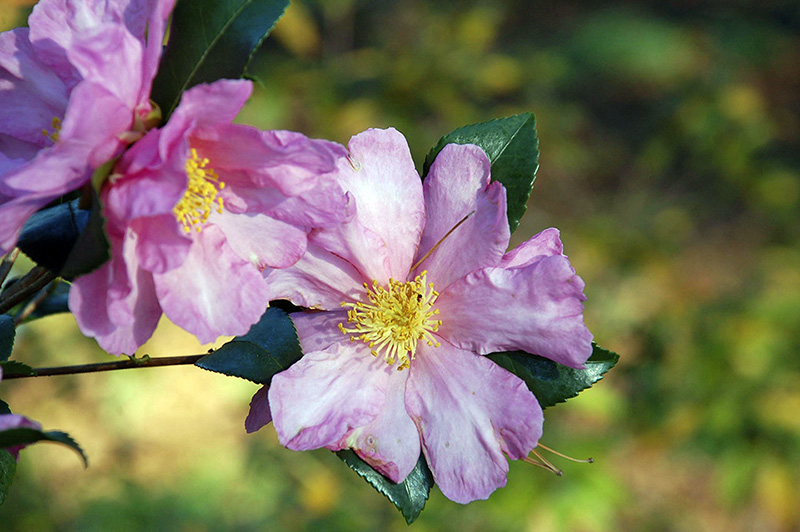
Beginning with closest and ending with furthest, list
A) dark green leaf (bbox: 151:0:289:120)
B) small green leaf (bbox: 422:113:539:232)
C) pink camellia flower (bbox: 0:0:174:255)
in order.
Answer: pink camellia flower (bbox: 0:0:174:255)
dark green leaf (bbox: 151:0:289:120)
small green leaf (bbox: 422:113:539:232)

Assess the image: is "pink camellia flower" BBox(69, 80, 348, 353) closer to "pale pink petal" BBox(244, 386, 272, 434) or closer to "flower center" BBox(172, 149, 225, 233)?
"flower center" BBox(172, 149, 225, 233)

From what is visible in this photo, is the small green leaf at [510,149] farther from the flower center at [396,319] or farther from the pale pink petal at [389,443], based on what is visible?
the pale pink petal at [389,443]

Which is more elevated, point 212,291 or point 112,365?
point 212,291

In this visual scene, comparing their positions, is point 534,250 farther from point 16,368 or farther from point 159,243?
point 16,368

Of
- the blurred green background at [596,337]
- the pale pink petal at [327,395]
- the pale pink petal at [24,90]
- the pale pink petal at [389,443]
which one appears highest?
the pale pink petal at [24,90]

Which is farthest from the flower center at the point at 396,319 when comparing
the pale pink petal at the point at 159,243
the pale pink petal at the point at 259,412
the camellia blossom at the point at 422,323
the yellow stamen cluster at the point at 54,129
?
the yellow stamen cluster at the point at 54,129

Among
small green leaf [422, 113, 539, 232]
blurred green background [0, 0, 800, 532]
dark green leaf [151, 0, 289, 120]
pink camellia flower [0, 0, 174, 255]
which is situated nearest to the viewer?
pink camellia flower [0, 0, 174, 255]

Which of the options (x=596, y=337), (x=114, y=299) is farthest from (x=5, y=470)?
(x=596, y=337)

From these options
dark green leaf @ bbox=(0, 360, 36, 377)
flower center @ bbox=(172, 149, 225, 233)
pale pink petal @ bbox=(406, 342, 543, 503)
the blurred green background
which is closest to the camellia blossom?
pale pink petal @ bbox=(406, 342, 543, 503)
